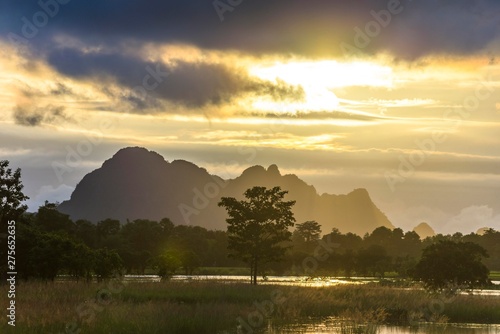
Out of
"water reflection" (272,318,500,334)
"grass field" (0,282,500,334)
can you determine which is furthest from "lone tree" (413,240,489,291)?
"water reflection" (272,318,500,334)

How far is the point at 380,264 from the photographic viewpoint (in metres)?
140

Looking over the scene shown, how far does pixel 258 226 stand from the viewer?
8394cm

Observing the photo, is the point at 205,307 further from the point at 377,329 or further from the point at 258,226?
the point at 258,226

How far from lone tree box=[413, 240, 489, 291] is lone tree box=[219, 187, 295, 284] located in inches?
775

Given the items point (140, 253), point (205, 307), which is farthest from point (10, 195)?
point (140, 253)

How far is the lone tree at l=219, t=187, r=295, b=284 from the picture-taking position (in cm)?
8325

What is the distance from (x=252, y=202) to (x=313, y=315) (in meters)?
42.3

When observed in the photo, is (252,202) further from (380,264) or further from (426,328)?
(380,264)

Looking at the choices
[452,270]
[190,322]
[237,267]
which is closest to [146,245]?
[237,267]

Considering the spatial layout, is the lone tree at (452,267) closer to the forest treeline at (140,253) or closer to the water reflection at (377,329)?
the forest treeline at (140,253)

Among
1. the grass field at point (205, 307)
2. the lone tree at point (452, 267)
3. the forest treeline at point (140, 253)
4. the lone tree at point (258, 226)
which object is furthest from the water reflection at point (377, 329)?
the lone tree at point (258, 226)

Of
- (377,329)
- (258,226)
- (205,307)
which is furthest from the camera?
(258,226)

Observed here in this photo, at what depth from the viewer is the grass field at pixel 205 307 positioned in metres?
31.4

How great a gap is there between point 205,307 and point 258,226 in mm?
45457
